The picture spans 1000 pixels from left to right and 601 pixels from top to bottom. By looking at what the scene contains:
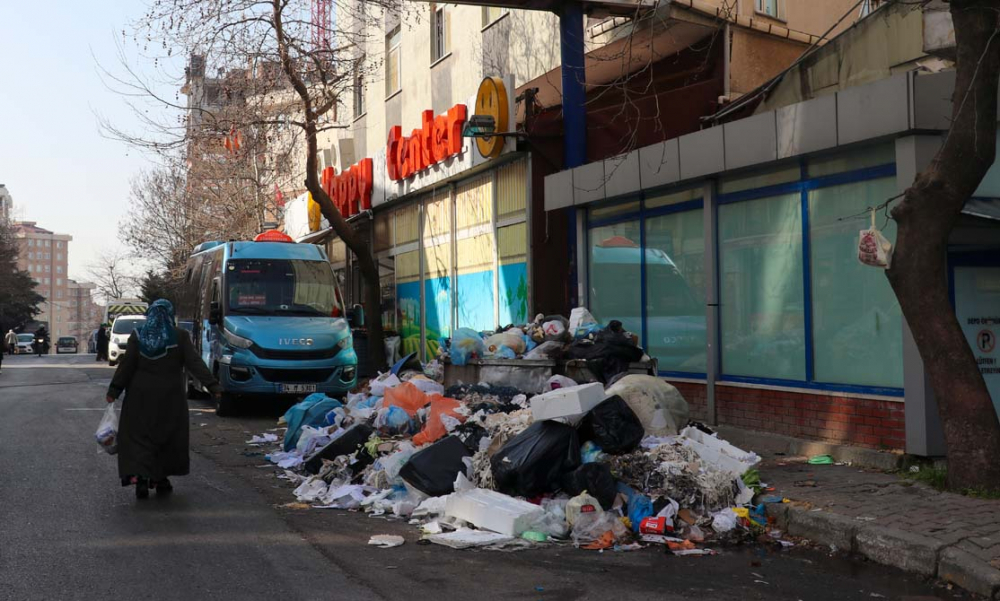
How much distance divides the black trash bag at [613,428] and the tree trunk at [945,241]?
7.40 ft

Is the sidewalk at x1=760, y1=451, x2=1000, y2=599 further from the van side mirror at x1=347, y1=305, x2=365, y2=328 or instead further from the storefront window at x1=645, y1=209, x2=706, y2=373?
the van side mirror at x1=347, y1=305, x2=365, y2=328

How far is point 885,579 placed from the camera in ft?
19.9

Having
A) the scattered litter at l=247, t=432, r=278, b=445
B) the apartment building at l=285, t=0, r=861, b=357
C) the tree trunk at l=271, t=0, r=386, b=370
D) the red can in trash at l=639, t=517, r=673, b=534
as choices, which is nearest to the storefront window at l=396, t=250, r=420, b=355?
the apartment building at l=285, t=0, r=861, b=357

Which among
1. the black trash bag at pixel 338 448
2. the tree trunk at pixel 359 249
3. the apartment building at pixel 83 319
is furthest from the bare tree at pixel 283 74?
the apartment building at pixel 83 319

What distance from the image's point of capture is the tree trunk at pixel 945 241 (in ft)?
24.7

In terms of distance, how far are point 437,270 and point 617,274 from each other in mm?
8505

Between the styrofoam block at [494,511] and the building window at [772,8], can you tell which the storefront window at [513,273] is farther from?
the styrofoam block at [494,511]

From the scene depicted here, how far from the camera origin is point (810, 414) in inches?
400

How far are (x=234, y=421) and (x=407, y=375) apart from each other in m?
3.31

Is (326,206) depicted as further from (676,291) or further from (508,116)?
(676,291)

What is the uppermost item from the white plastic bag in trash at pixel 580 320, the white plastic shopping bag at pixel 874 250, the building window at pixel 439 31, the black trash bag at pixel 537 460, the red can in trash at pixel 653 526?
the building window at pixel 439 31

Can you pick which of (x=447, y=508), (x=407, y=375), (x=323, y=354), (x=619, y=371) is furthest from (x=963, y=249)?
(x=323, y=354)

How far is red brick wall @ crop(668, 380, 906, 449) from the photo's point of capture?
916cm

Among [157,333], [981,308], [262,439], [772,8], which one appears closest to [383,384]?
[262,439]
